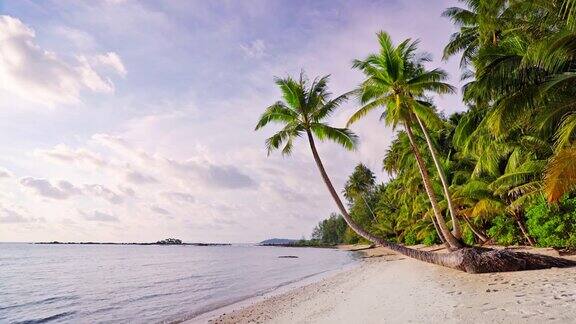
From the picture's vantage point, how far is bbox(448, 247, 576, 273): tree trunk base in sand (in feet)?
40.1

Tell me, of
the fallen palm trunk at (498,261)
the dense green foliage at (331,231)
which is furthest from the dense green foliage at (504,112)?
the dense green foliage at (331,231)

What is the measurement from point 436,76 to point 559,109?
7607 millimetres

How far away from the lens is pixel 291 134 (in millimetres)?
17656

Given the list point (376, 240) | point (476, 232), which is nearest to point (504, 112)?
point (376, 240)

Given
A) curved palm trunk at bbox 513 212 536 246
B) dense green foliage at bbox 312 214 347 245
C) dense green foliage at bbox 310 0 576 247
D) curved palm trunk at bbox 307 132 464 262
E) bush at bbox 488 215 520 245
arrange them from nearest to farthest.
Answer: dense green foliage at bbox 310 0 576 247, curved palm trunk at bbox 307 132 464 262, curved palm trunk at bbox 513 212 536 246, bush at bbox 488 215 520 245, dense green foliage at bbox 312 214 347 245

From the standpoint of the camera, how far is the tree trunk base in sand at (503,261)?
12.2 m

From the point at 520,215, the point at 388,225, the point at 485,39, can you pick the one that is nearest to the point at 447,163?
the point at 520,215

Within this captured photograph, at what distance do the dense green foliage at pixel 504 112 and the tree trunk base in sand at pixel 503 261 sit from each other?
228cm

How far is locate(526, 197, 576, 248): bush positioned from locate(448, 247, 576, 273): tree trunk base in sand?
20.8ft

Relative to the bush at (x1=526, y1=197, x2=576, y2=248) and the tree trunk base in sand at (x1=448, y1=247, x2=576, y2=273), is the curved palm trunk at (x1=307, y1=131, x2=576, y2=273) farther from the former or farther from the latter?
the bush at (x1=526, y1=197, x2=576, y2=248)

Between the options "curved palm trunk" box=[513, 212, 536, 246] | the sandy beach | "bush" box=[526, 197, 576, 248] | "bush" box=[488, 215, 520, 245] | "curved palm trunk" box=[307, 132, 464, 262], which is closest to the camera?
the sandy beach

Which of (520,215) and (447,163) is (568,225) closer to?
(520,215)

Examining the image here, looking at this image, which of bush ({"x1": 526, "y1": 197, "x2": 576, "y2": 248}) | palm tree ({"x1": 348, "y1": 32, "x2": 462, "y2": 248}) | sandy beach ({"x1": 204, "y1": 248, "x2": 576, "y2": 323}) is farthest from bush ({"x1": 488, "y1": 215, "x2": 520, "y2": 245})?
sandy beach ({"x1": 204, "y1": 248, "x2": 576, "y2": 323})

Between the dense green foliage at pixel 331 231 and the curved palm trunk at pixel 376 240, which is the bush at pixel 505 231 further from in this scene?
the dense green foliage at pixel 331 231
